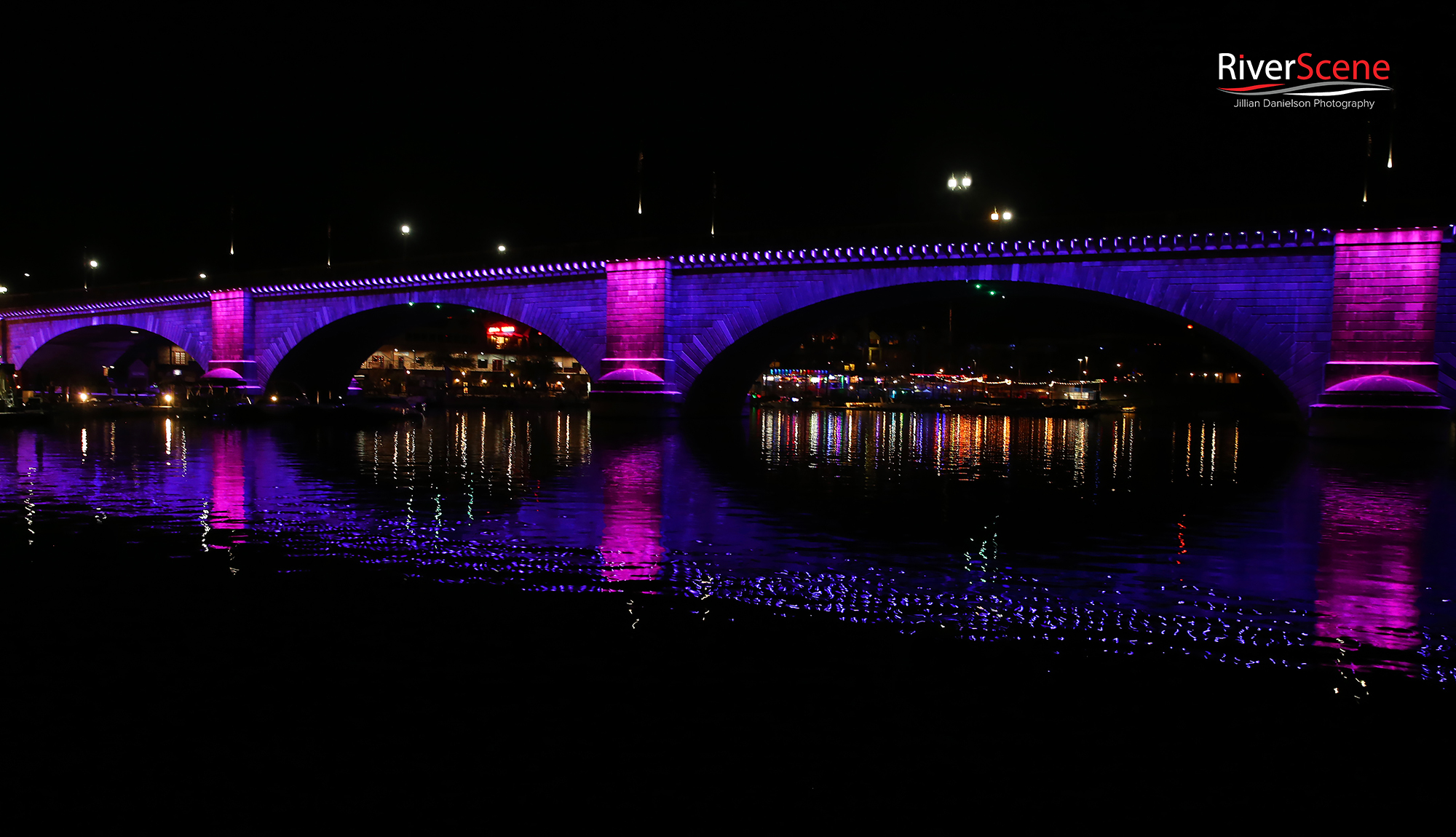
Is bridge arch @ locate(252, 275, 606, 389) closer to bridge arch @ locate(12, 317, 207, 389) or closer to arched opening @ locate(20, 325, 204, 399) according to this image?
bridge arch @ locate(12, 317, 207, 389)

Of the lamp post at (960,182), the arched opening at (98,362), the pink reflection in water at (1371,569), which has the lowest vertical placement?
the pink reflection in water at (1371,569)

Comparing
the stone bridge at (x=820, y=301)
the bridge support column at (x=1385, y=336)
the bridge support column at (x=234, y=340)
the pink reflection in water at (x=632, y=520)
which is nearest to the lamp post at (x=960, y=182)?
the stone bridge at (x=820, y=301)

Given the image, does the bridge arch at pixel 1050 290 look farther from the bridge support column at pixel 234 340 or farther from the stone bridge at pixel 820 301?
the bridge support column at pixel 234 340

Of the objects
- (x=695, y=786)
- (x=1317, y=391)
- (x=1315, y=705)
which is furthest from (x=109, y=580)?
(x=1317, y=391)

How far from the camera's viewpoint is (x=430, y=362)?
109m

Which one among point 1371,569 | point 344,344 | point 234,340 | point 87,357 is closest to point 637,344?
point 344,344

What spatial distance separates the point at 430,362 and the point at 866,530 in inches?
4067

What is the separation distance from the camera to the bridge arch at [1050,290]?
3120cm

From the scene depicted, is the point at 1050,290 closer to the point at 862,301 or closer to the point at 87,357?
the point at 862,301

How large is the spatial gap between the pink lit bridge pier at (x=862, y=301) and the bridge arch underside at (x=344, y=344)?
0.71 feet

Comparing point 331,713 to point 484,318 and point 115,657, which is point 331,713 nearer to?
point 115,657

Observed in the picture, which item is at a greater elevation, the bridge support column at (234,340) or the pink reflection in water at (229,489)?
the bridge support column at (234,340)

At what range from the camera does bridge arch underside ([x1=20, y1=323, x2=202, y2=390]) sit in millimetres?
75188

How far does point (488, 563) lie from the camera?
9.00 m
